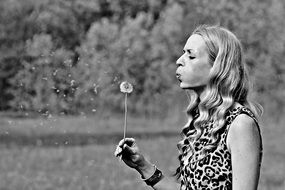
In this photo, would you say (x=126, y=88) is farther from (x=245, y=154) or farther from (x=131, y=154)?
(x=245, y=154)

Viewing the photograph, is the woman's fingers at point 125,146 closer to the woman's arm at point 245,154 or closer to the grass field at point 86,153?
the woman's arm at point 245,154

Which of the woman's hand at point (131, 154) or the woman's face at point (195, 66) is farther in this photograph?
the woman's hand at point (131, 154)

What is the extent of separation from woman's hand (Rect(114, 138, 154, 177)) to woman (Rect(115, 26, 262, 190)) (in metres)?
0.02

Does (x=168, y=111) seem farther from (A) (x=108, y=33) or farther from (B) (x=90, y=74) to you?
(B) (x=90, y=74)

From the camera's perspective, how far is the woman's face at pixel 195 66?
246 centimetres

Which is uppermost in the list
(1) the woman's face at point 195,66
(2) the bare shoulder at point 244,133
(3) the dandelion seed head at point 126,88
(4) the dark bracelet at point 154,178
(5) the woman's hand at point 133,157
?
(1) the woman's face at point 195,66

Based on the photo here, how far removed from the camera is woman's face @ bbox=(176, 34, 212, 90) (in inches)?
96.7

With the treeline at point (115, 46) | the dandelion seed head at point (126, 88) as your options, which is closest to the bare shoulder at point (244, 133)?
the dandelion seed head at point (126, 88)

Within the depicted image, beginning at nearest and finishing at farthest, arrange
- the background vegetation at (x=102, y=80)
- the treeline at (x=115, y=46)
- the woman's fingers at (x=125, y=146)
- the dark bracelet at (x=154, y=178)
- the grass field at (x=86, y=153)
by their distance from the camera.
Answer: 1. the woman's fingers at (x=125, y=146)
2. the dark bracelet at (x=154, y=178)
3. the grass field at (x=86, y=153)
4. the background vegetation at (x=102, y=80)
5. the treeline at (x=115, y=46)

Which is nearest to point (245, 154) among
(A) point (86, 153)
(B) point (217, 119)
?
(B) point (217, 119)

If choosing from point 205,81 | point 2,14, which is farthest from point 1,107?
point 205,81

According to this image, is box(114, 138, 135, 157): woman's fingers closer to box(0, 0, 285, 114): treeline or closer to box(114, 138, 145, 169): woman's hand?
box(114, 138, 145, 169): woman's hand

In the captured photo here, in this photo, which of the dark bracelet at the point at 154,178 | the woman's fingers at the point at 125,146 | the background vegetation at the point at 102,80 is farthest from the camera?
the background vegetation at the point at 102,80

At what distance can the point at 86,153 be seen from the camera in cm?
1177
